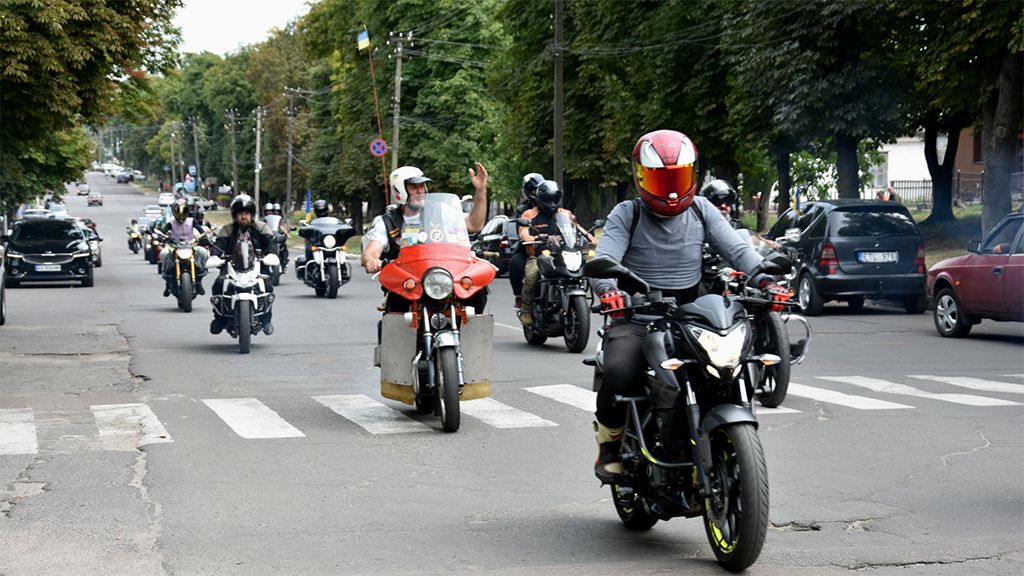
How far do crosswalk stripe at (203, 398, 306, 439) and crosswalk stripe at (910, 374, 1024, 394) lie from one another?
6.16 metres

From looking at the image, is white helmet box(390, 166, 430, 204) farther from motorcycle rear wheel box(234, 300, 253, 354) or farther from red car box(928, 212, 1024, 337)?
red car box(928, 212, 1024, 337)

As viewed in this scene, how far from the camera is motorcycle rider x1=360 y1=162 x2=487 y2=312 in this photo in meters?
11.3

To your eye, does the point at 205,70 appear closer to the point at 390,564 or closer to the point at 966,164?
the point at 966,164

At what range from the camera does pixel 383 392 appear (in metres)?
11.5

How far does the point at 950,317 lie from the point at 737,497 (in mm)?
14191

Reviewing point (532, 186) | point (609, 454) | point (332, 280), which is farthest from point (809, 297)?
point (609, 454)

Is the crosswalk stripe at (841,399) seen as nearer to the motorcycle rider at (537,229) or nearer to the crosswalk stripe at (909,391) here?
the crosswalk stripe at (909,391)

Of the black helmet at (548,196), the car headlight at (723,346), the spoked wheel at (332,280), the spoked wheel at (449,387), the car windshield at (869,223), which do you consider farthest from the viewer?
the spoked wheel at (332,280)

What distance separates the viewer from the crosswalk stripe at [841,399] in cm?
1216

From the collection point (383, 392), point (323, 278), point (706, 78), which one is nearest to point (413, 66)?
point (706, 78)

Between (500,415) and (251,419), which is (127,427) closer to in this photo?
(251,419)

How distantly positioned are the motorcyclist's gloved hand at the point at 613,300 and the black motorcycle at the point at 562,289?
32.5 ft

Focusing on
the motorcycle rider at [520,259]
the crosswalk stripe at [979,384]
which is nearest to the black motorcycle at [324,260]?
the motorcycle rider at [520,259]

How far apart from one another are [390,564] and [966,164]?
6896 centimetres
